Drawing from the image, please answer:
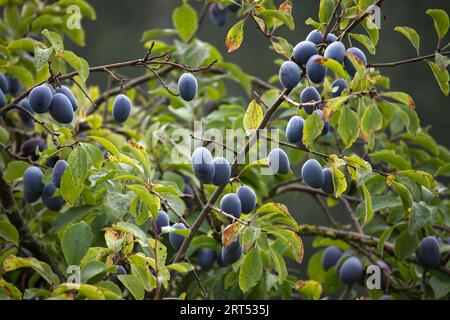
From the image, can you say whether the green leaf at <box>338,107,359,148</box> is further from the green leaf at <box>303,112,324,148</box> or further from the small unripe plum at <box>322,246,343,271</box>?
the small unripe plum at <box>322,246,343,271</box>

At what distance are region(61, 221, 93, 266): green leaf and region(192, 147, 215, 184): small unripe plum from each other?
0.77ft

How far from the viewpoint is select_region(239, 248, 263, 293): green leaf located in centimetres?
117

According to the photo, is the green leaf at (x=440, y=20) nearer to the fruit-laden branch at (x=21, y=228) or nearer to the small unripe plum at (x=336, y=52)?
the small unripe plum at (x=336, y=52)

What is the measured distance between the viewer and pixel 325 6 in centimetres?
121

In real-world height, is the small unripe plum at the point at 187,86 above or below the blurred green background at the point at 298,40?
above

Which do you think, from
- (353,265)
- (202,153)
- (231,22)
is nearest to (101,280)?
(202,153)

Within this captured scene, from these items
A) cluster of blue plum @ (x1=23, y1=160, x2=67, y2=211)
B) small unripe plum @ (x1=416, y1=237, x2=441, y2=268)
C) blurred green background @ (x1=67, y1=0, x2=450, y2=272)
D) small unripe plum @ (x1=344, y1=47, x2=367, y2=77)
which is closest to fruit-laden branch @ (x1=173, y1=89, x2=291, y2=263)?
small unripe plum @ (x1=344, y1=47, x2=367, y2=77)

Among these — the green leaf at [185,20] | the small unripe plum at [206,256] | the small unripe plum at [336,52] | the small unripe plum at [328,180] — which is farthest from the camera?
the green leaf at [185,20]

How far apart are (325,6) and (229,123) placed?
0.66m

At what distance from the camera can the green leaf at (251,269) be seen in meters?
1.17

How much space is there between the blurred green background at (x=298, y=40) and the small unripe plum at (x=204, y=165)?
7.05 ft

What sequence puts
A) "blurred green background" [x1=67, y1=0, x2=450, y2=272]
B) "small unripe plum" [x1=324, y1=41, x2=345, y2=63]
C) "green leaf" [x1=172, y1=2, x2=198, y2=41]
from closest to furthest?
"small unripe plum" [x1=324, y1=41, x2=345, y2=63]
"green leaf" [x1=172, y1=2, x2=198, y2=41]
"blurred green background" [x1=67, y1=0, x2=450, y2=272]

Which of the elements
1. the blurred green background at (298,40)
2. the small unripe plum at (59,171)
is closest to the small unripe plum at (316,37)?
the small unripe plum at (59,171)

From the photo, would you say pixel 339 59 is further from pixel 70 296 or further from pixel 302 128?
pixel 70 296
